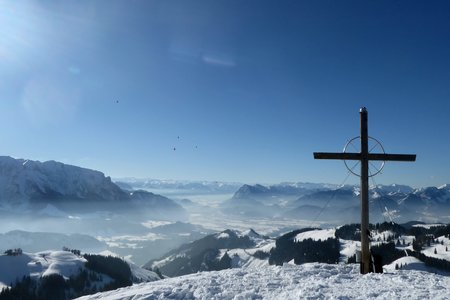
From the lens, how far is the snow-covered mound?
14703 mm

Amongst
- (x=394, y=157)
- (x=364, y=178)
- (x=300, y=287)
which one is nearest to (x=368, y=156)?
(x=364, y=178)

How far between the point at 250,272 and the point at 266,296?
16.3ft

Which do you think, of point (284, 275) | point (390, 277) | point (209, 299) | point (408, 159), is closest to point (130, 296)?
point (209, 299)

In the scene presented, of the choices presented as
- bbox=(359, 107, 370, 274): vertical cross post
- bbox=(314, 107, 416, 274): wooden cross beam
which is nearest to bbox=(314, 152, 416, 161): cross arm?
bbox=(314, 107, 416, 274): wooden cross beam

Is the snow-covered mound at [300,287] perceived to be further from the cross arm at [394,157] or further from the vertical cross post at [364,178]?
the cross arm at [394,157]

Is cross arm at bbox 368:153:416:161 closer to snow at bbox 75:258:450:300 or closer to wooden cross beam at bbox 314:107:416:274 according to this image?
wooden cross beam at bbox 314:107:416:274

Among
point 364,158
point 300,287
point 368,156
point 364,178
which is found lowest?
point 300,287

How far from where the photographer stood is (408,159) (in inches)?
873

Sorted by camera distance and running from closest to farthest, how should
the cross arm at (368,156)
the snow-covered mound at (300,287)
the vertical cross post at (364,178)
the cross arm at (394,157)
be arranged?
the snow-covered mound at (300,287) < the vertical cross post at (364,178) < the cross arm at (368,156) < the cross arm at (394,157)

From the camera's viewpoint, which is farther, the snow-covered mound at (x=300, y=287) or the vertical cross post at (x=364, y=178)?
the vertical cross post at (x=364, y=178)

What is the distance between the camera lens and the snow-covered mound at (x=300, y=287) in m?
14.7

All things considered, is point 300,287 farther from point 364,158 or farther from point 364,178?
point 364,158

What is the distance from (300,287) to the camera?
16062mm

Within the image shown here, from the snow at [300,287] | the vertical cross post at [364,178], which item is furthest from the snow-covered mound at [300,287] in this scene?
the vertical cross post at [364,178]
